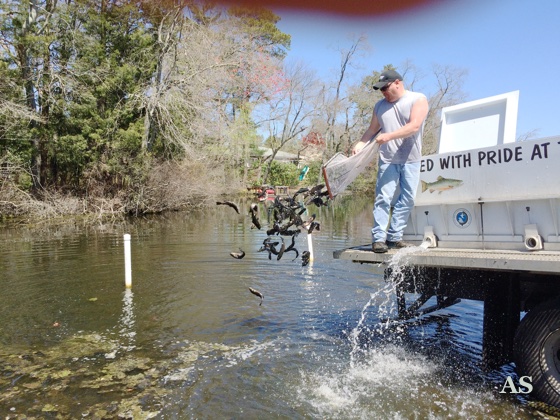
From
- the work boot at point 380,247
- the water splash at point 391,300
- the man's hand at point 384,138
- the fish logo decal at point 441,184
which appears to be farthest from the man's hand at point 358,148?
the water splash at point 391,300

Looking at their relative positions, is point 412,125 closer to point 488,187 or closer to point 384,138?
point 384,138

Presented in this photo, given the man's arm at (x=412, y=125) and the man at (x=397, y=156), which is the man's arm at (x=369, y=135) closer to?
the man at (x=397, y=156)

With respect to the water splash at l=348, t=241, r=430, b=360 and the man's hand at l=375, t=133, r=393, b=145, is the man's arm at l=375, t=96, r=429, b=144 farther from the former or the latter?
the water splash at l=348, t=241, r=430, b=360

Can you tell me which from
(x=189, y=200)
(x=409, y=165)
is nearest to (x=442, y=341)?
(x=409, y=165)

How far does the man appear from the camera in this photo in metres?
5.31

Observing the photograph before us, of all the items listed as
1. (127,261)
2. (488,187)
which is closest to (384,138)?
(488,187)

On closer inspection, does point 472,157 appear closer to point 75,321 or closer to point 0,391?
point 0,391

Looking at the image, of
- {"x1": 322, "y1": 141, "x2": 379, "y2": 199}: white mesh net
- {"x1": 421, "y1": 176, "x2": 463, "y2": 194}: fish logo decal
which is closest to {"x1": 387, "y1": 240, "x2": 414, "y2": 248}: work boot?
{"x1": 421, "y1": 176, "x2": 463, "y2": 194}: fish logo decal

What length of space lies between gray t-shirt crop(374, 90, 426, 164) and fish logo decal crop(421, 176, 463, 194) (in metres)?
0.32

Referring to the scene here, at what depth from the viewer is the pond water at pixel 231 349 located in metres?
4.86

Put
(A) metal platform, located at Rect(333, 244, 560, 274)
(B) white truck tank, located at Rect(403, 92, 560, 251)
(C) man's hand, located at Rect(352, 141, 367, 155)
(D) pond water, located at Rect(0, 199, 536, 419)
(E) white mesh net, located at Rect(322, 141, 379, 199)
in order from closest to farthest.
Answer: (A) metal platform, located at Rect(333, 244, 560, 274)
(B) white truck tank, located at Rect(403, 92, 560, 251)
(D) pond water, located at Rect(0, 199, 536, 419)
(E) white mesh net, located at Rect(322, 141, 379, 199)
(C) man's hand, located at Rect(352, 141, 367, 155)

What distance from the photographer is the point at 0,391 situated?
5199 mm

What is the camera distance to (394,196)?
5574 mm

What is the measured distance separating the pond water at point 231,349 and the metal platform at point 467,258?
1.22m
